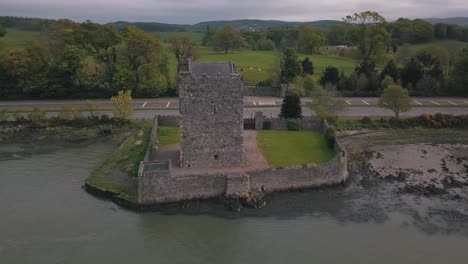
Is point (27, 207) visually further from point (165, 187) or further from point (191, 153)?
point (191, 153)

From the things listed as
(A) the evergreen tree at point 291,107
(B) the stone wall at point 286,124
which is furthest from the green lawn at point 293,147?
(A) the evergreen tree at point 291,107

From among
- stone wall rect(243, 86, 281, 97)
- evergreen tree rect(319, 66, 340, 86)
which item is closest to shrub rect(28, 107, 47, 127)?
stone wall rect(243, 86, 281, 97)

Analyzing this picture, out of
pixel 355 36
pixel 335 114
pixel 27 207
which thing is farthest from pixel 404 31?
pixel 27 207

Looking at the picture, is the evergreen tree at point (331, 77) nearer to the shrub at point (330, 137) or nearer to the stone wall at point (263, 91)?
the stone wall at point (263, 91)

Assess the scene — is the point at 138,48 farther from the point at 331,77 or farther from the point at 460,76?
the point at 460,76

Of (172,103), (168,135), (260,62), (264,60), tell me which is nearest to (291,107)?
(168,135)
